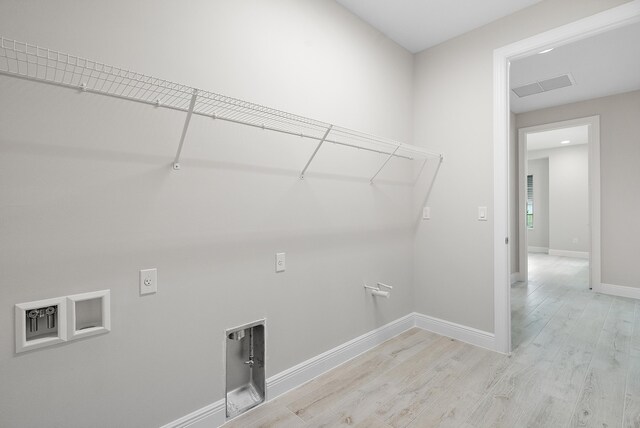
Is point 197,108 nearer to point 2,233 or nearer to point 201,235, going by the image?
point 201,235

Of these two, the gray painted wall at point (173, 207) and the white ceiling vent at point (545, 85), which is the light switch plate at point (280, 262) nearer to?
the gray painted wall at point (173, 207)

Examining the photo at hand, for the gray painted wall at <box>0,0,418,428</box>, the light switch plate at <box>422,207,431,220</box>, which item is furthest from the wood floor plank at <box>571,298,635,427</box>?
the light switch plate at <box>422,207,431,220</box>

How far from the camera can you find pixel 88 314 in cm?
124

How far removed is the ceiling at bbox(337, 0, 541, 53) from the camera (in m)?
2.24

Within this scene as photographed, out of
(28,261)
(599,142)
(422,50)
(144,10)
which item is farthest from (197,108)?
(599,142)

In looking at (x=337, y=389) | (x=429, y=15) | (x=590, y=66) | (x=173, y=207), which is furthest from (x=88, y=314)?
(x=590, y=66)

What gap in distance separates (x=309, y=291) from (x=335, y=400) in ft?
2.13

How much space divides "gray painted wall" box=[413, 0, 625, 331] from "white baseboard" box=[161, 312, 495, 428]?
0.28ft

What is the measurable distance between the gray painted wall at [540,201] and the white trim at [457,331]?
6625 millimetres

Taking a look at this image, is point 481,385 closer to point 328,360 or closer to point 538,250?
point 328,360

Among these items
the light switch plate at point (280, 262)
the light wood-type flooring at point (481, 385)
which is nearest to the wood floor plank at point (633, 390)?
the light wood-type flooring at point (481, 385)

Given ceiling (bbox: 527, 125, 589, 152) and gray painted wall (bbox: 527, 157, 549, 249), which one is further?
gray painted wall (bbox: 527, 157, 549, 249)

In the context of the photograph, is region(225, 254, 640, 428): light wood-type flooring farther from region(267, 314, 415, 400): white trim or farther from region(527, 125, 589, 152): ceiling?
region(527, 125, 589, 152): ceiling

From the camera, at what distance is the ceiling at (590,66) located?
284 centimetres
